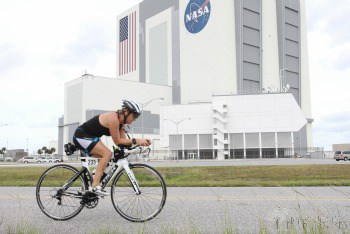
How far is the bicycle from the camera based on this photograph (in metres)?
5.26

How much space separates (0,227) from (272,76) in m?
97.2

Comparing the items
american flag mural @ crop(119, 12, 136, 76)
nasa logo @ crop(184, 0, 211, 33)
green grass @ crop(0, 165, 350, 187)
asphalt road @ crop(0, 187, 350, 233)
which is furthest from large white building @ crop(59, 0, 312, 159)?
asphalt road @ crop(0, 187, 350, 233)

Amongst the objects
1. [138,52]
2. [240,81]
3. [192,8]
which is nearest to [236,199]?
[240,81]

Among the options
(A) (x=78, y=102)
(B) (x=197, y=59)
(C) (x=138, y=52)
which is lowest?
(A) (x=78, y=102)

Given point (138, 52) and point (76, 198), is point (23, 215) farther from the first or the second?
point (138, 52)

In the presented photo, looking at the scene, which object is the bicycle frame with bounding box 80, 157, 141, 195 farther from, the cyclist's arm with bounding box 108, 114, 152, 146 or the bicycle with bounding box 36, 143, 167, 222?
the cyclist's arm with bounding box 108, 114, 152, 146

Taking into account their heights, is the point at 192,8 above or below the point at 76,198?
above

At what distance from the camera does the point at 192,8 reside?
9538 centimetres

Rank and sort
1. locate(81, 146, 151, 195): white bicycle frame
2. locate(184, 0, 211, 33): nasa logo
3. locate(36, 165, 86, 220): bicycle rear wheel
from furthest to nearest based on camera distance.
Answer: locate(184, 0, 211, 33): nasa logo
locate(36, 165, 86, 220): bicycle rear wheel
locate(81, 146, 151, 195): white bicycle frame

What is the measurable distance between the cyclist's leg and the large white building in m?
74.4

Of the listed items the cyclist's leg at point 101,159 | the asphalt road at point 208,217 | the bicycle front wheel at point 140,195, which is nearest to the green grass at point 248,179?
the asphalt road at point 208,217

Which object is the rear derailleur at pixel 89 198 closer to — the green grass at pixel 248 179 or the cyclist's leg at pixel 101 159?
the cyclist's leg at pixel 101 159

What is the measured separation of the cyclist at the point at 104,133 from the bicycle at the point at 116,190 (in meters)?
0.10

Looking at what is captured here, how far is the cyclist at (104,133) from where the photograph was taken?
5.34m
